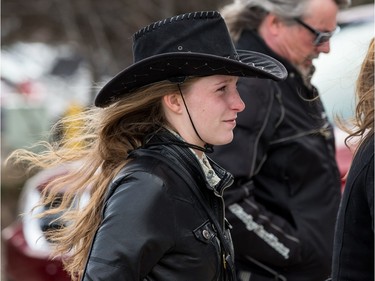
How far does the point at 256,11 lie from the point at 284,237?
1029mm

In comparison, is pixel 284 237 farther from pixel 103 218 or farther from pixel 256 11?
pixel 103 218

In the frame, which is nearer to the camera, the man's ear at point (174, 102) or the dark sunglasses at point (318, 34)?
the man's ear at point (174, 102)

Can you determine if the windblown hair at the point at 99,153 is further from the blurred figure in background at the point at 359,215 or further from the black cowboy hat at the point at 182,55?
the blurred figure in background at the point at 359,215

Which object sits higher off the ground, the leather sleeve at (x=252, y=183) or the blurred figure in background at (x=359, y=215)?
the blurred figure in background at (x=359, y=215)

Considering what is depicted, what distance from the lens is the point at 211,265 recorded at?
2.72 meters

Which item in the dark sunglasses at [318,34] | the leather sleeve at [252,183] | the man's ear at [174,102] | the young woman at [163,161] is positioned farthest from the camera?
the dark sunglasses at [318,34]

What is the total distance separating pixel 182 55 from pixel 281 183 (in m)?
1.32

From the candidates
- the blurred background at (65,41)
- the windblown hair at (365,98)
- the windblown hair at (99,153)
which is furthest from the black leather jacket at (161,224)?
the blurred background at (65,41)

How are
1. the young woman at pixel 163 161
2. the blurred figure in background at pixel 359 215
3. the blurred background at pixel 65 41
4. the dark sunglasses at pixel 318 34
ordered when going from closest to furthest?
the blurred figure in background at pixel 359 215, the young woman at pixel 163 161, the dark sunglasses at pixel 318 34, the blurred background at pixel 65 41

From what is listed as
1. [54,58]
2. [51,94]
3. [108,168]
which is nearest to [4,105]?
[51,94]

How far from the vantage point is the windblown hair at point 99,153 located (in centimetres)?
290

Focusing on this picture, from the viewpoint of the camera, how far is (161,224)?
2613 millimetres

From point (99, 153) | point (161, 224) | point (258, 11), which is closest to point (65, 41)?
point (258, 11)

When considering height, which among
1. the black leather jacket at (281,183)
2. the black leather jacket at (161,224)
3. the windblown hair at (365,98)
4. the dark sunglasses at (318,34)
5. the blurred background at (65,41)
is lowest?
the blurred background at (65,41)
